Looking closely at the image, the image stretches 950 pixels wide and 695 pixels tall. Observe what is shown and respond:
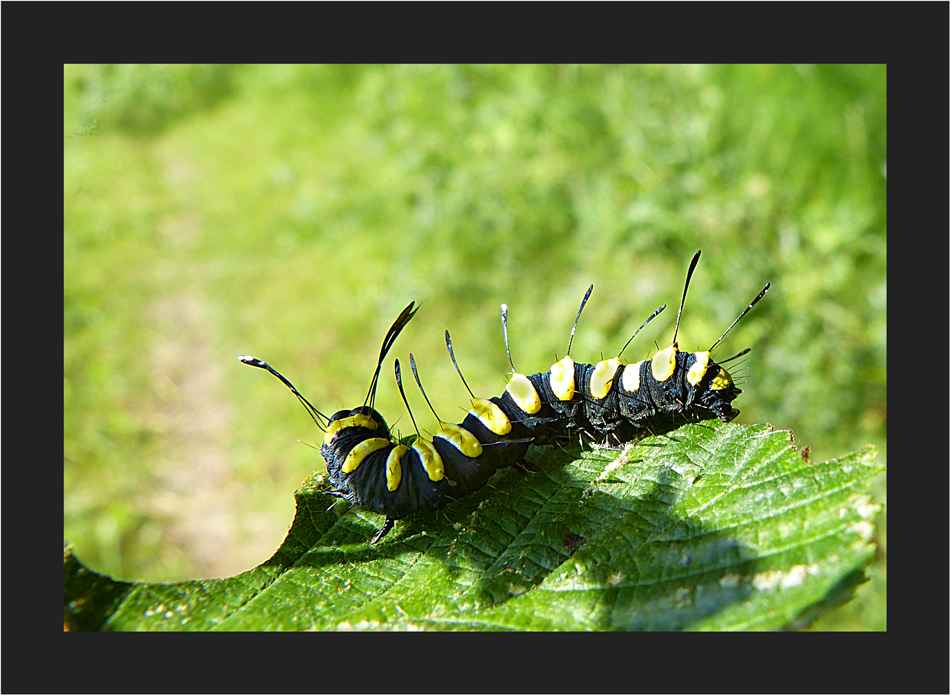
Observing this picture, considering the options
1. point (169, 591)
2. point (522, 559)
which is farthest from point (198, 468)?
point (522, 559)

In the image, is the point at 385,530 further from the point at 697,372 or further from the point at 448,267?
the point at 448,267

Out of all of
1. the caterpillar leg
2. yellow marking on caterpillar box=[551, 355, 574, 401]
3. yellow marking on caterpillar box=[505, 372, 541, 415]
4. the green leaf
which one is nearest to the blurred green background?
yellow marking on caterpillar box=[551, 355, 574, 401]

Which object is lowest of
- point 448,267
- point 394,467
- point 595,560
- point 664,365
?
point 595,560

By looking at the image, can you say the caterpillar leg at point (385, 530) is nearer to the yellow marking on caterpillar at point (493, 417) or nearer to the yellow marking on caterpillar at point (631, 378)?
the yellow marking on caterpillar at point (493, 417)

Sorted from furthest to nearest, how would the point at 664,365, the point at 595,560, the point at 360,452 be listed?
the point at 664,365
the point at 360,452
the point at 595,560

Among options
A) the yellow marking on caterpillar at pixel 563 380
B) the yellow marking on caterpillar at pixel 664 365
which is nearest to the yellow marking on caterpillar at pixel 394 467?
the yellow marking on caterpillar at pixel 563 380

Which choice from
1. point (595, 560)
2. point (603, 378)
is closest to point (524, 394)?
point (603, 378)

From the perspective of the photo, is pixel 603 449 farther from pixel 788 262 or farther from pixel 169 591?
pixel 788 262
